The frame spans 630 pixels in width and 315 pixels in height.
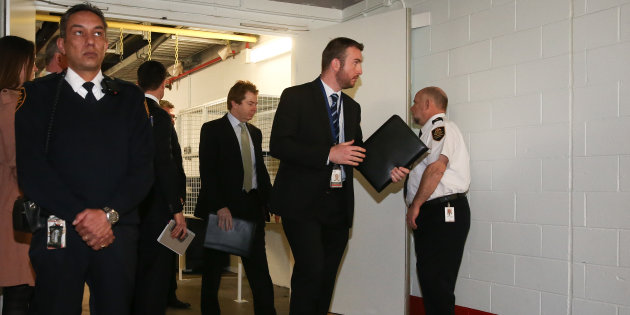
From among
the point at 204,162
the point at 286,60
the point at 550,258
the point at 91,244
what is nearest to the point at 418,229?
the point at 550,258

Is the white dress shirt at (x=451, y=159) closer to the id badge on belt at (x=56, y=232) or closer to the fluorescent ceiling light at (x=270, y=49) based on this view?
the id badge on belt at (x=56, y=232)

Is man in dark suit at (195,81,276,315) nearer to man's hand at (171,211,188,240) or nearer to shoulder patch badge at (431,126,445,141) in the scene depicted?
man's hand at (171,211,188,240)

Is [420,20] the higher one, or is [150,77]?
[420,20]

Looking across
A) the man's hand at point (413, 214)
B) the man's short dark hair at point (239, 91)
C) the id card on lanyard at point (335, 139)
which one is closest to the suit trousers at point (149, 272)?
the id card on lanyard at point (335, 139)

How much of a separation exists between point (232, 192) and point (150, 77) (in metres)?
0.98

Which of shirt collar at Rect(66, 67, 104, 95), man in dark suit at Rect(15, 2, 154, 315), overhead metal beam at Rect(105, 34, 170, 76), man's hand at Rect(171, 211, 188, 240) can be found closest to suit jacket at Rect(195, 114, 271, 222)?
man's hand at Rect(171, 211, 188, 240)

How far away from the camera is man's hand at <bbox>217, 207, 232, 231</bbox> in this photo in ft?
13.5

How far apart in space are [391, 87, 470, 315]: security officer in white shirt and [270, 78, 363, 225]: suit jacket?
632mm

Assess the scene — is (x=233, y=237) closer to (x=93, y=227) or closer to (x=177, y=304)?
(x=177, y=304)

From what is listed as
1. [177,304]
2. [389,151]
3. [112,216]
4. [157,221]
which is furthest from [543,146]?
[177,304]

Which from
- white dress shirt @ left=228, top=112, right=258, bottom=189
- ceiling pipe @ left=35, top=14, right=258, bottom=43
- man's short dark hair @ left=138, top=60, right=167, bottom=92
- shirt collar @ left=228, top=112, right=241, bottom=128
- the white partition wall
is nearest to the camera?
man's short dark hair @ left=138, top=60, right=167, bottom=92

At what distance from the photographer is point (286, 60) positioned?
24.1 feet

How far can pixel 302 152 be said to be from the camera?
3227mm

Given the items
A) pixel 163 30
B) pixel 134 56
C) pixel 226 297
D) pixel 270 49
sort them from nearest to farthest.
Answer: pixel 226 297 < pixel 163 30 < pixel 270 49 < pixel 134 56
